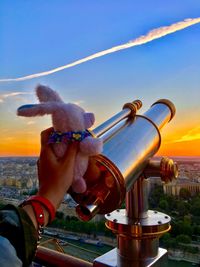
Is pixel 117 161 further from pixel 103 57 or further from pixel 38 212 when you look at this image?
pixel 103 57

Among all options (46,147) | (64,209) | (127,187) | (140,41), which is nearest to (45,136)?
(46,147)

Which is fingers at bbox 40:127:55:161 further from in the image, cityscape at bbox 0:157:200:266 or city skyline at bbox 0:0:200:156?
city skyline at bbox 0:0:200:156

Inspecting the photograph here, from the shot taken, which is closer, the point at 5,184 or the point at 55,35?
the point at 5,184

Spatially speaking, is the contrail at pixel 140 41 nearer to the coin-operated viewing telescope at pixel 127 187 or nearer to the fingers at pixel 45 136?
the coin-operated viewing telescope at pixel 127 187

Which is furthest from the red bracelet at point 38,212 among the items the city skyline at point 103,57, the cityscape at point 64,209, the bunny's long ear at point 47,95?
the city skyline at point 103,57

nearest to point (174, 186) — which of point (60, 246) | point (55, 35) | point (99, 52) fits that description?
point (60, 246)

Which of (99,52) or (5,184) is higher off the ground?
(99,52)

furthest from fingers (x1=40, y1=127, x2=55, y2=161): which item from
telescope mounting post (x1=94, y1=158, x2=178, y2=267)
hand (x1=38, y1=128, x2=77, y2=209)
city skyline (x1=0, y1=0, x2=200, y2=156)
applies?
city skyline (x1=0, y1=0, x2=200, y2=156)

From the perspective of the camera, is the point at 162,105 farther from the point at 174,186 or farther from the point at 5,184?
the point at 5,184
